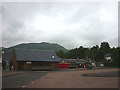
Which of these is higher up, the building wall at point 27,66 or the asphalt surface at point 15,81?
the asphalt surface at point 15,81

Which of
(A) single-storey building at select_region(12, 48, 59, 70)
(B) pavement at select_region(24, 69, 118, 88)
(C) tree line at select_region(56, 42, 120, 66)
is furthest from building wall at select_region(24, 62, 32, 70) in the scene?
(C) tree line at select_region(56, 42, 120, 66)

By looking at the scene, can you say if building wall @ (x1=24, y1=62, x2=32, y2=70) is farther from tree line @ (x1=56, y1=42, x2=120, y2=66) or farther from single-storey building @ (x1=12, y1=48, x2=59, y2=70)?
tree line @ (x1=56, y1=42, x2=120, y2=66)

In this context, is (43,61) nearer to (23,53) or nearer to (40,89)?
(23,53)

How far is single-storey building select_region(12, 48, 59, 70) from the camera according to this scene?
37.6 meters

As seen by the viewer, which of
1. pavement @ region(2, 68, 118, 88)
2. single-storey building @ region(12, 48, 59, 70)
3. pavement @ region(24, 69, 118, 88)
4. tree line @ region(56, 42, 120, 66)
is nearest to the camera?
pavement @ region(24, 69, 118, 88)

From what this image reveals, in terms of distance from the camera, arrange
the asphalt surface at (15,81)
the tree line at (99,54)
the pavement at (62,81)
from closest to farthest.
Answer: the pavement at (62,81)
the asphalt surface at (15,81)
the tree line at (99,54)

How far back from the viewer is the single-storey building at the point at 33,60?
37.6 metres

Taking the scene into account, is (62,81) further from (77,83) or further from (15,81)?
(15,81)

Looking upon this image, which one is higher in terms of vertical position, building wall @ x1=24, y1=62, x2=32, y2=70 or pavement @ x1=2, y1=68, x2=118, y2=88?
pavement @ x1=2, y1=68, x2=118, y2=88

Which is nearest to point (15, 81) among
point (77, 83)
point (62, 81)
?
point (62, 81)

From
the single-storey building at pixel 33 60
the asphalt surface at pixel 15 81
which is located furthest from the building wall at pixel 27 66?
the asphalt surface at pixel 15 81

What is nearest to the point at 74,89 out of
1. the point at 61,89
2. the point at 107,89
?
the point at 61,89

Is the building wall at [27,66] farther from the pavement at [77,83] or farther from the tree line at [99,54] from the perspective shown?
the tree line at [99,54]

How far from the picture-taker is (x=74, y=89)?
9.16 meters
